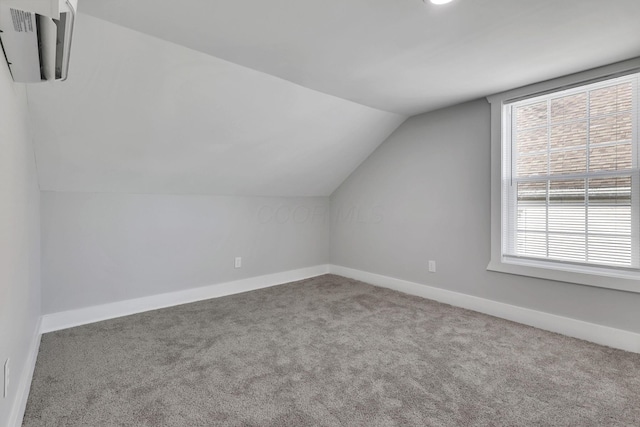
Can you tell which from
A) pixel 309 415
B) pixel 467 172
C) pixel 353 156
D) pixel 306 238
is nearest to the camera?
pixel 309 415

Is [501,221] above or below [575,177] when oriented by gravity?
below

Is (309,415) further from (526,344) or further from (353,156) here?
(353,156)

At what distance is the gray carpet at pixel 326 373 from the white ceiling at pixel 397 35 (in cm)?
202

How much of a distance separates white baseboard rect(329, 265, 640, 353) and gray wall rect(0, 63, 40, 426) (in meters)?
3.28

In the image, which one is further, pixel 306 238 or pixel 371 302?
pixel 306 238

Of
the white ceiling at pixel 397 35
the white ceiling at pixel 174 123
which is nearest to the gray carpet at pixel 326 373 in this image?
the white ceiling at pixel 174 123

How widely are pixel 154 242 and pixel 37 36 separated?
2274 mm

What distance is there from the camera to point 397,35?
1.90m

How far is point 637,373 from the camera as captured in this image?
2.04m

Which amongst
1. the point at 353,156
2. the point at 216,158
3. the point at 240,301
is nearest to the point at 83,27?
the point at 216,158

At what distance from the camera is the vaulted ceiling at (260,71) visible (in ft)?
5.57

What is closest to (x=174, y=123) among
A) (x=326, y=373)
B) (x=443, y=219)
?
(x=326, y=373)

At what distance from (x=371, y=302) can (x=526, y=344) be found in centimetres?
141

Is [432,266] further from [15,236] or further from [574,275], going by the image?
[15,236]
